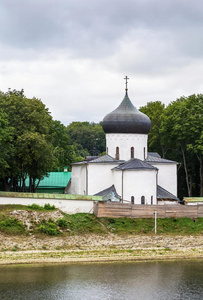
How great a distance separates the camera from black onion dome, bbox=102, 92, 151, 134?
4453cm

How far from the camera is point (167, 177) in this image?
45312 millimetres

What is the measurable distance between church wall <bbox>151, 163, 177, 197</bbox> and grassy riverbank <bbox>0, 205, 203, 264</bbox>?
650 cm

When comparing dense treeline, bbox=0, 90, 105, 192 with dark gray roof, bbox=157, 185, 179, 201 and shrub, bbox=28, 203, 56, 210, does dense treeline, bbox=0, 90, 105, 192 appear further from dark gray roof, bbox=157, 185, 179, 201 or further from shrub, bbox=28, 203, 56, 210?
dark gray roof, bbox=157, 185, 179, 201

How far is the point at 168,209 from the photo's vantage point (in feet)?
127

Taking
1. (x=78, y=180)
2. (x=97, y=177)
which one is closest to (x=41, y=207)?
(x=97, y=177)

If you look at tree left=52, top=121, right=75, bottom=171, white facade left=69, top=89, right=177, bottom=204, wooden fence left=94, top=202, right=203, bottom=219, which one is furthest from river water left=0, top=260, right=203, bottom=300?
tree left=52, top=121, right=75, bottom=171

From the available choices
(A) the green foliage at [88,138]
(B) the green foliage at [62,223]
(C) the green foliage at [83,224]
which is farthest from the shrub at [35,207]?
(A) the green foliage at [88,138]

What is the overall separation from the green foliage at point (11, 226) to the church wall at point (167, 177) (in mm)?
14443

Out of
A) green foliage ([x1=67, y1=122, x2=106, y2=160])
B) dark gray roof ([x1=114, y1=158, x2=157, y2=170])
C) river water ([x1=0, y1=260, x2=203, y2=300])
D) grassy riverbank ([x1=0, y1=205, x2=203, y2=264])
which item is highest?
green foliage ([x1=67, y1=122, x2=106, y2=160])

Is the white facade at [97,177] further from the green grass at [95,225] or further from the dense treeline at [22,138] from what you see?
the green grass at [95,225]

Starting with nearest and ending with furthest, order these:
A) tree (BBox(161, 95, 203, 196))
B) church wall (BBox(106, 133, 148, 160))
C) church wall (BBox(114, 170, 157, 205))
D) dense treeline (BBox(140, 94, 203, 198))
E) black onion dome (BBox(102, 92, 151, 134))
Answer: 1. church wall (BBox(114, 170, 157, 205))
2. black onion dome (BBox(102, 92, 151, 134))
3. church wall (BBox(106, 133, 148, 160))
4. tree (BBox(161, 95, 203, 196))
5. dense treeline (BBox(140, 94, 203, 198))

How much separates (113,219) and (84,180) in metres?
8.52

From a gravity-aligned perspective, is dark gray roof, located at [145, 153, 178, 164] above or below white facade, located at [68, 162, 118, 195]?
above

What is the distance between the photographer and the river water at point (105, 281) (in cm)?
2422
